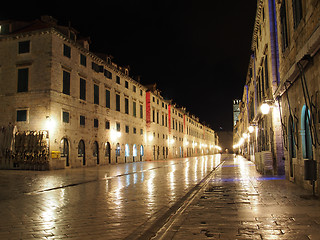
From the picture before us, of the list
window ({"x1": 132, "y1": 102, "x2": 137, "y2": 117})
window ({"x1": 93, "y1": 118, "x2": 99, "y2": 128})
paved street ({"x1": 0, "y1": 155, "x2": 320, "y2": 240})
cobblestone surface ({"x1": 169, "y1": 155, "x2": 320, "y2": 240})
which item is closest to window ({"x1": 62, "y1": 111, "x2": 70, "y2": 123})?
window ({"x1": 93, "y1": 118, "x2": 99, "y2": 128})

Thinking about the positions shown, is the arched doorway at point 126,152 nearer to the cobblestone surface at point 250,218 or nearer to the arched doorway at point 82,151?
the arched doorway at point 82,151

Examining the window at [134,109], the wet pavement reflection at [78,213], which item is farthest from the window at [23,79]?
the window at [134,109]

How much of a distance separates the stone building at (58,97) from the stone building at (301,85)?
60.7ft

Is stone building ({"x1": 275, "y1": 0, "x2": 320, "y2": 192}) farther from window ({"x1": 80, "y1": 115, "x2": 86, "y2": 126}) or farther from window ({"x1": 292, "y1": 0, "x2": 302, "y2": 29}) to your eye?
window ({"x1": 80, "y1": 115, "x2": 86, "y2": 126})

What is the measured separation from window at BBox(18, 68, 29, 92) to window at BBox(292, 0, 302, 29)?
2192 cm

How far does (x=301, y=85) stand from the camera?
9766 mm

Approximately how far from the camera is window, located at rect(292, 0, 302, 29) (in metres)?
9.61

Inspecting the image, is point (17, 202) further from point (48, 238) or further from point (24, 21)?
point (24, 21)

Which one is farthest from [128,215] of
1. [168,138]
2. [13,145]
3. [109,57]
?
[168,138]

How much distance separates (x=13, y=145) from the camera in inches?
967

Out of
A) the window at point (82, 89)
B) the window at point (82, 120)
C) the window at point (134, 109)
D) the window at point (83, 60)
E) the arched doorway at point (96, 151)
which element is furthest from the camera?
the window at point (134, 109)

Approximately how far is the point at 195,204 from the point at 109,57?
1217 inches

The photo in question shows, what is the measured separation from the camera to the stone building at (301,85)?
814 centimetres

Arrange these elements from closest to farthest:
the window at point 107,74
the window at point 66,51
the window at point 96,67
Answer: the window at point 66,51
the window at point 96,67
the window at point 107,74
